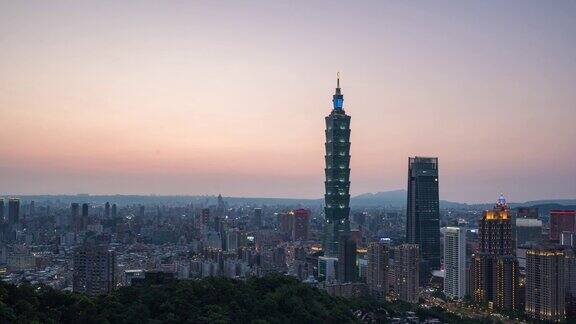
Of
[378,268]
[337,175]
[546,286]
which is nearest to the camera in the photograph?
[546,286]

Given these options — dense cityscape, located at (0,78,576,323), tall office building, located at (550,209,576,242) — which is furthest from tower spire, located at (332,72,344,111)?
tall office building, located at (550,209,576,242)

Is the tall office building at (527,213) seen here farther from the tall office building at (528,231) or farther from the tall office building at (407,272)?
the tall office building at (407,272)

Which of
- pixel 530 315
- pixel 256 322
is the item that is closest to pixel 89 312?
pixel 256 322

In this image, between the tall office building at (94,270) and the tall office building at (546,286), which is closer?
the tall office building at (546,286)

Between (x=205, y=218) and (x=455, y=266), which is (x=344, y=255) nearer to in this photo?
(x=455, y=266)

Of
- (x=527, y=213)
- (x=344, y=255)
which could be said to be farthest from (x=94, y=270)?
(x=527, y=213)

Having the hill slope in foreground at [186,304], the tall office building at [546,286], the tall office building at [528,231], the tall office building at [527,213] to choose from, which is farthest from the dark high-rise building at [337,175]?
the hill slope in foreground at [186,304]
